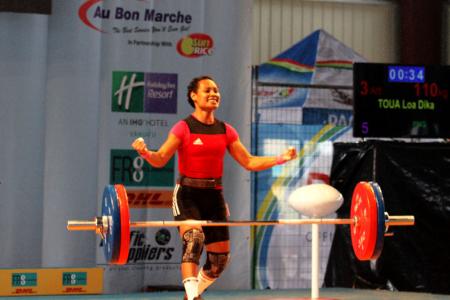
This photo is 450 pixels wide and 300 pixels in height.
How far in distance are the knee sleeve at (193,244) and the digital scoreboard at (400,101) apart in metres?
2.57

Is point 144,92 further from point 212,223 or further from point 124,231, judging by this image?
point 124,231

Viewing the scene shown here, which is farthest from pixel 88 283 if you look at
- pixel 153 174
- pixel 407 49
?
pixel 407 49

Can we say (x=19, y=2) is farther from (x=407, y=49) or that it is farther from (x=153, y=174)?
(x=407, y=49)

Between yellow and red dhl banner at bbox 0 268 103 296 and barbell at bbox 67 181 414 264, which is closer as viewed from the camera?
barbell at bbox 67 181 414 264

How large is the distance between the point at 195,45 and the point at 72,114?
4.37 feet

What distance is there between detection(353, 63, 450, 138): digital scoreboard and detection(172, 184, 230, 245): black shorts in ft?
7.21

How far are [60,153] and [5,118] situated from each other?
1.91 feet

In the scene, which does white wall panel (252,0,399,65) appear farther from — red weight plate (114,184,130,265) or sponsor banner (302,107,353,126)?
red weight plate (114,184,130,265)

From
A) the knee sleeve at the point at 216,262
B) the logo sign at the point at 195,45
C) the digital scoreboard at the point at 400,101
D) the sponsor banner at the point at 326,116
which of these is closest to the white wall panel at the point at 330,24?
the sponsor banner at the point at 326,116

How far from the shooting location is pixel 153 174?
889 cm

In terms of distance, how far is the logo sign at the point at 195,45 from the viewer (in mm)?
8938

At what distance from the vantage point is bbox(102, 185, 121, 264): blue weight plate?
596 cm

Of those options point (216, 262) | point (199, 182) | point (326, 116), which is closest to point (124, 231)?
point (199, 182)

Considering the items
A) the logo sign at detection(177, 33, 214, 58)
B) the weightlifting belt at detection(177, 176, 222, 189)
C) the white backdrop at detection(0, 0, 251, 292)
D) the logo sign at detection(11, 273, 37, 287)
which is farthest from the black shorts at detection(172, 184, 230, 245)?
the logo sign at detection(177, 33, 214, 58)
